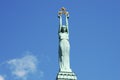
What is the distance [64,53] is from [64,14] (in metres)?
3.20

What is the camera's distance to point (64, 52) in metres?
31.2

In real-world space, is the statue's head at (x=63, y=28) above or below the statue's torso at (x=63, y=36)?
above

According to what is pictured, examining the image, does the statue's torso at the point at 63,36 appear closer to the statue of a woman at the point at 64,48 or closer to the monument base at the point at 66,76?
the statue of a woman at the point at 64,48

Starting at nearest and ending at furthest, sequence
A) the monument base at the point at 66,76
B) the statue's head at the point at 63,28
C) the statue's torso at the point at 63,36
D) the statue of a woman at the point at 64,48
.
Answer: the monument base at the point at 66,76 < the statue of a woman at the point at 64,48 < the statue's torso at the point at 63,36 < the statue's head at the point at 63,28

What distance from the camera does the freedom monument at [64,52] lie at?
30.1 meters

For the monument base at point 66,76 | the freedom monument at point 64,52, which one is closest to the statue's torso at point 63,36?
the freedom monument at point 64,52

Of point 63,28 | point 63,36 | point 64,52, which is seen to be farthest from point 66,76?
point 63,28

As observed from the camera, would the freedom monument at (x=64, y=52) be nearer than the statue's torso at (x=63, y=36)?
Yes

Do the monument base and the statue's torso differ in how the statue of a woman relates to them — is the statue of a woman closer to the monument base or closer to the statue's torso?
the statue's torso

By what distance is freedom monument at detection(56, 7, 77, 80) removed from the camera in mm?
30141

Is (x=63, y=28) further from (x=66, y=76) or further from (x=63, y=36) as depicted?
(x=66, y=76)

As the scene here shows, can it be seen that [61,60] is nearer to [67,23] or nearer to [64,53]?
[64,53]

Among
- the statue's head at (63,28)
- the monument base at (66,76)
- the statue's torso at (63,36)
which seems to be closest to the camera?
the monument base at (66,76)

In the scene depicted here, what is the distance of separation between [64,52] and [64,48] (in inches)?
12.4
